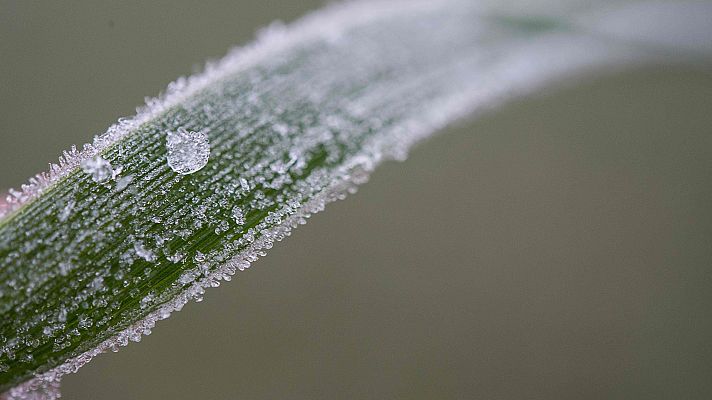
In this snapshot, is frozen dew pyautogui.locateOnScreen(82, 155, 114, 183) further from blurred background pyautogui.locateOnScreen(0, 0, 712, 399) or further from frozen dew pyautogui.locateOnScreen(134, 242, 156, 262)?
blurred background pyautogui.locateOnScreen(0, 0, 712, 399)

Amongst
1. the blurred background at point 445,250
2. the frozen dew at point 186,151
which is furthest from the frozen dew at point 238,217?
the blurred background at point 445,250

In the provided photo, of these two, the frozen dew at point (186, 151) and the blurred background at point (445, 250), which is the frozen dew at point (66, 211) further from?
the blurred background at point (445, 250)

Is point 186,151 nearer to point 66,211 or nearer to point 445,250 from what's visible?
point 66,211

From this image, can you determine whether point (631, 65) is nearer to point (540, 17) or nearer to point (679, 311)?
point (540, 17)

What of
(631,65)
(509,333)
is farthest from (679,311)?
→ (631,65)

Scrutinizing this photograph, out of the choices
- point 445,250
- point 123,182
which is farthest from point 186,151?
point 445,250

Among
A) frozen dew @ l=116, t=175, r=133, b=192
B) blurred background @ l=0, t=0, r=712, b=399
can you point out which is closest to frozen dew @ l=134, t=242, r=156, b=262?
frozen dew @ l=116, t=175, r=133, b=192
